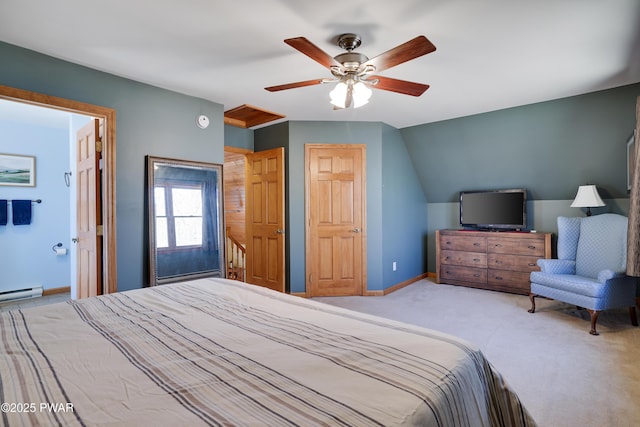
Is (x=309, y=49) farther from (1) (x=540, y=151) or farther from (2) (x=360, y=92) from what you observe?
(1) (x=540, y=151)

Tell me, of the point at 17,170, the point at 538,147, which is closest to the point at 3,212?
the point at 17,170

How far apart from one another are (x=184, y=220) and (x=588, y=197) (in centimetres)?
451

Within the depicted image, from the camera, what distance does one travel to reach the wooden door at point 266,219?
14.9ft

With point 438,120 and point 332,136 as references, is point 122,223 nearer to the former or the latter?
point 332,136

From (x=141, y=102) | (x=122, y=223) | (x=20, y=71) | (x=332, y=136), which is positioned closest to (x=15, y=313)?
(x=122, y=223)

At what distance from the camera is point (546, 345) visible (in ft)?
9.25

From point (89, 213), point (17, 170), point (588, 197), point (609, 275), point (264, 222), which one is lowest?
point (609, 275)

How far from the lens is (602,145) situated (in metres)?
3.82

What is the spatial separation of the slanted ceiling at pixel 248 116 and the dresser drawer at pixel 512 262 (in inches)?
139

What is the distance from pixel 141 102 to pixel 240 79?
961 mm

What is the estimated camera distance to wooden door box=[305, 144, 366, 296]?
14.7ft

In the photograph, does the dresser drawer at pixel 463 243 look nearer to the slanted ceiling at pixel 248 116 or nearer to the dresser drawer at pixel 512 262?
the dresser drawer at pixel 512 262

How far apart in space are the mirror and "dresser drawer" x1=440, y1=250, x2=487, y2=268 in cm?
339

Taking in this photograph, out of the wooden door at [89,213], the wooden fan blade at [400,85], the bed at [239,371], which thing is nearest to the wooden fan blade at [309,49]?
the wooden fan blade at [400,85]
